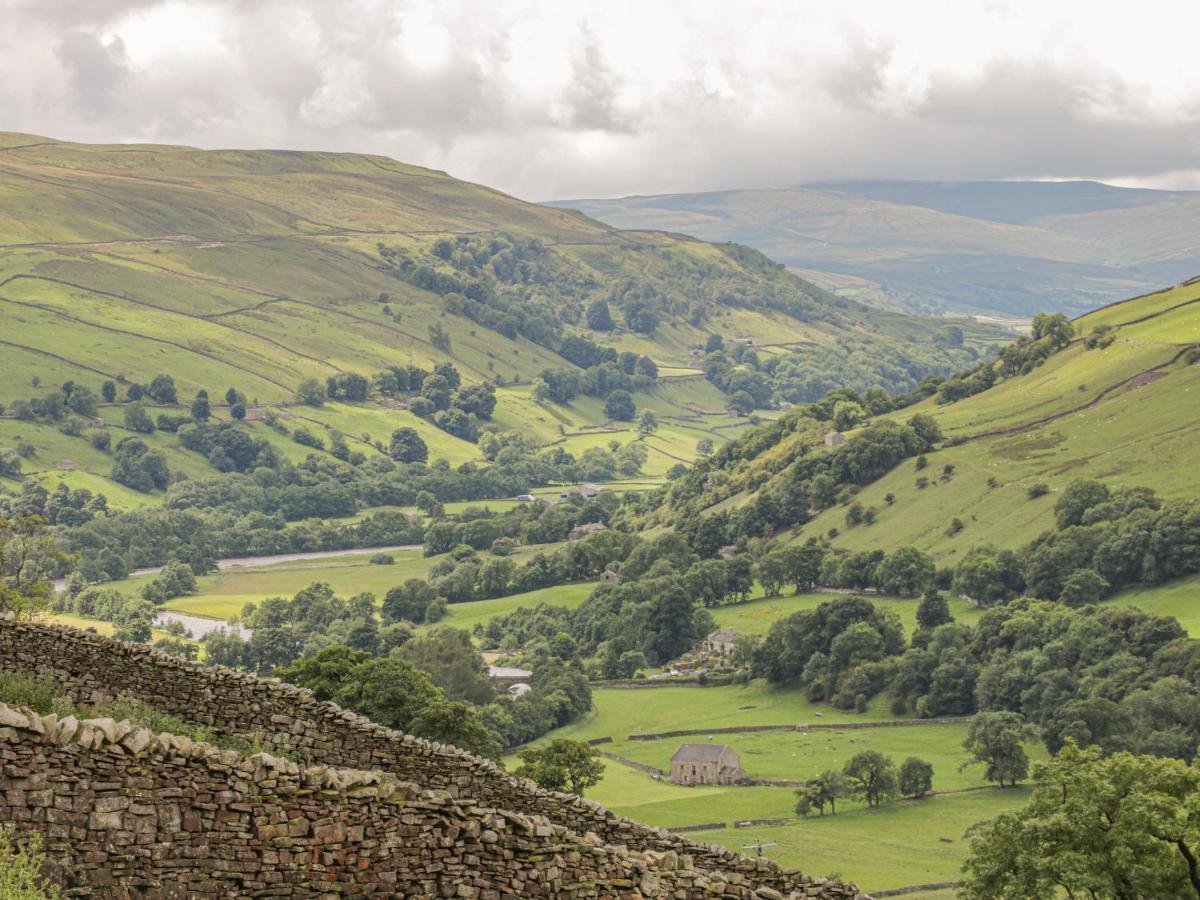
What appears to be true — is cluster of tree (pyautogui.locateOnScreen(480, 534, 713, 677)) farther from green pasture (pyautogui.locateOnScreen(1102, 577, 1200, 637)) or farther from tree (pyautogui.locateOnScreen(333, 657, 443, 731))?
tree (pyautogui.locateOnScreen(333, 657, 443, 731))

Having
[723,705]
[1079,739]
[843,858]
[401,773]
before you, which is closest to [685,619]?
[723,705]

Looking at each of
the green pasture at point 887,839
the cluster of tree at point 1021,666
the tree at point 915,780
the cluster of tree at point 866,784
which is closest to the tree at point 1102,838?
the green pasture at point 887,839

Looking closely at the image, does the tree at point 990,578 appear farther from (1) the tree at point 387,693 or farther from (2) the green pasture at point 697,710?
(1) the tree at point 387,693

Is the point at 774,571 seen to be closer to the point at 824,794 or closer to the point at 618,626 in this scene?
the point at 618,626

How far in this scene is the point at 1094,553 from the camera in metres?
154

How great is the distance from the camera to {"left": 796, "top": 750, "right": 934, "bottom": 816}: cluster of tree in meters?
105

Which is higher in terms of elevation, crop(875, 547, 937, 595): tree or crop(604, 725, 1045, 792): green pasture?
crop(875, 547, 937, 595): tree

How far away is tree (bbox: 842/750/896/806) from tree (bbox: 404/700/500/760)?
54411 millimetres

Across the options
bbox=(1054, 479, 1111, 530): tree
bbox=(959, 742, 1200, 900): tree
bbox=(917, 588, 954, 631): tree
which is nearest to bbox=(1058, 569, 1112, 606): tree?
bbox=(917, 588, 954, 631): tree

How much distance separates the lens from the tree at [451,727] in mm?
53737

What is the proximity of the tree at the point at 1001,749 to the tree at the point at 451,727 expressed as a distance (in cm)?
5981

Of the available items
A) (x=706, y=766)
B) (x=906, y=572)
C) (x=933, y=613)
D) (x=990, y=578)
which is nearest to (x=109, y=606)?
(x=906, y=572)

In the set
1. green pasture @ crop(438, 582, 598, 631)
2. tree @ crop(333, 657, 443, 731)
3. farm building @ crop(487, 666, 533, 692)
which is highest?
tree @ crop(333, 657, 443, 731)

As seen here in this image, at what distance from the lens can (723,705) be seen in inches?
5655
